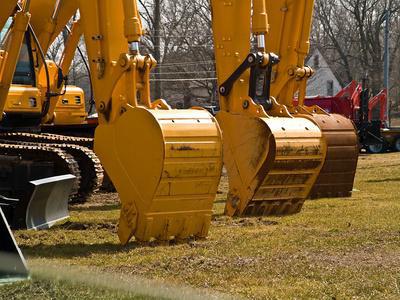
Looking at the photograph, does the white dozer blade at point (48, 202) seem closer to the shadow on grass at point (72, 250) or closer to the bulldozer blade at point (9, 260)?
the shadow on grass at point (72, 250)

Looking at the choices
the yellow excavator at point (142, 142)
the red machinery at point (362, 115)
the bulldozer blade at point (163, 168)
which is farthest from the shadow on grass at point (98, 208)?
the red machinery at point (362, 115)

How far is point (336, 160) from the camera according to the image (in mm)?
14164

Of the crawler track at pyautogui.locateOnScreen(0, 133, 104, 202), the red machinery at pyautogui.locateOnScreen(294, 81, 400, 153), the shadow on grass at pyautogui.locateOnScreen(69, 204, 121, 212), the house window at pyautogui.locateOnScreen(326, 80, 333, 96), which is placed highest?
the crawler track at pyautogui.locateOnScreen(0, 133, 104, 202)

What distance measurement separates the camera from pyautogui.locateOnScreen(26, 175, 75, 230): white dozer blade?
1001 cm

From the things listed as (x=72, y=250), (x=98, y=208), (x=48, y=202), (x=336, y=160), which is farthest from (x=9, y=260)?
(x=336, y=160)

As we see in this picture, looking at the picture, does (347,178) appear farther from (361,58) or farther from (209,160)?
(361,58)

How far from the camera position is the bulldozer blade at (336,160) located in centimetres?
1402

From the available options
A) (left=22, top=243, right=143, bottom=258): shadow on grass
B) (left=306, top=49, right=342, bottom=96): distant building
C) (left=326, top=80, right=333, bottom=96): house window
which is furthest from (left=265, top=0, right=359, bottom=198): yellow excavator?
(left=326, top=80, right=333, bottom=96): house window

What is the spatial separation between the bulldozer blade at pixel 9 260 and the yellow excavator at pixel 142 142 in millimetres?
2159

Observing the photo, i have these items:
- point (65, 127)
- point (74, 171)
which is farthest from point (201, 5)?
point (74, 171)

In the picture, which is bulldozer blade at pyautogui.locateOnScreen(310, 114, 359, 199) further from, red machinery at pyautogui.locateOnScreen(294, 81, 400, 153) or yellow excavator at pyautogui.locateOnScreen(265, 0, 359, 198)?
red machinery at pyautogui.locateOnScreen(294, 81, 400, 153)

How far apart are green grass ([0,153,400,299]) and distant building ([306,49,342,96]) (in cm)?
5273

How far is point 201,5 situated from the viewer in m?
47.7

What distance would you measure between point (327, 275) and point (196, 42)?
42.6 m
